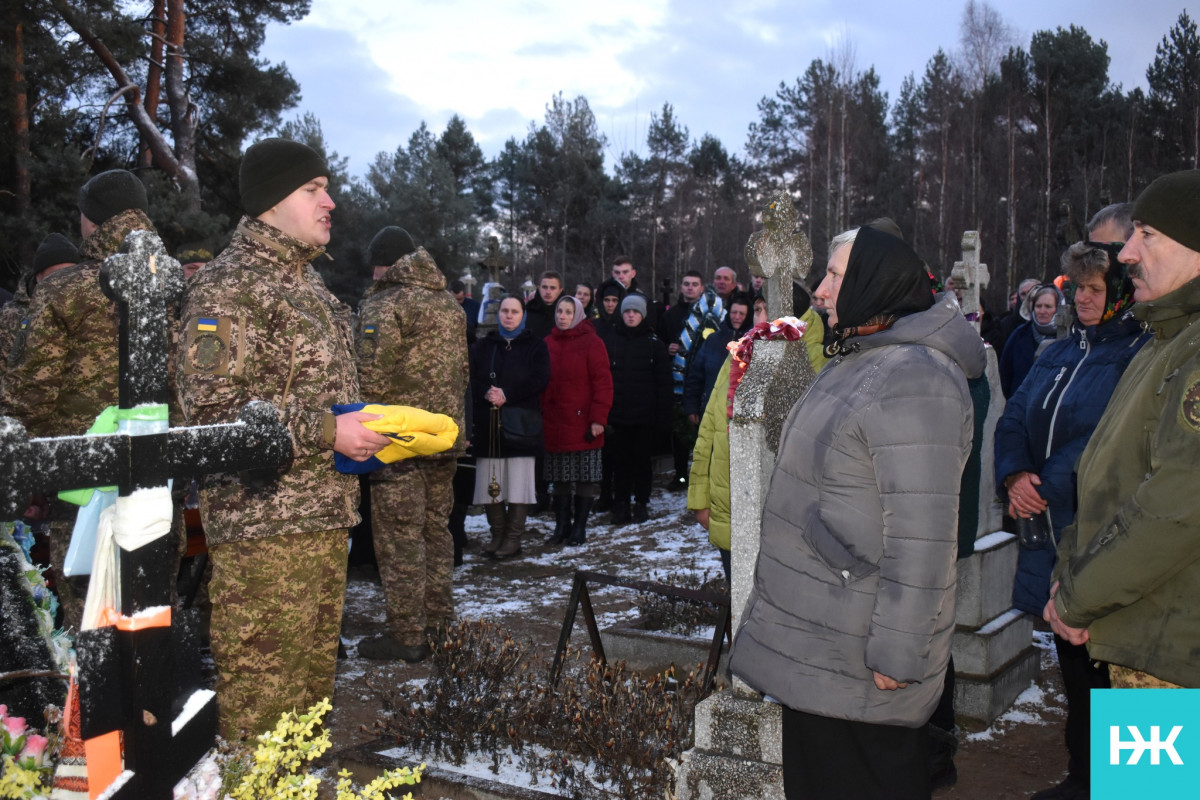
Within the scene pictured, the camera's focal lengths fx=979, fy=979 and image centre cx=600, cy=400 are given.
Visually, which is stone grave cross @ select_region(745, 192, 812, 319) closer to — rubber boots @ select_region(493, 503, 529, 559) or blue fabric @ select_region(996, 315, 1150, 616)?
blue fabric @ select_region(996, 315, 1150, 616)

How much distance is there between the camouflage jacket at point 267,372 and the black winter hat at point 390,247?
273 centimetres

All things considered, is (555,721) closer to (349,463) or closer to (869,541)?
(349,463)

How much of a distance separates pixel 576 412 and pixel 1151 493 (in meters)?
6.49

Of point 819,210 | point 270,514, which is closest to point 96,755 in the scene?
point 270,514

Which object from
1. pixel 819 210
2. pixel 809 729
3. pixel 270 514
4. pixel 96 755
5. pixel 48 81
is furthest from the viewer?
pixel 819 210

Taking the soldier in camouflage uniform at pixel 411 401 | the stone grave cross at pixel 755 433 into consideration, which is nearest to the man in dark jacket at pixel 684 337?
the soldier in camouflage uniform at pixel 411 401

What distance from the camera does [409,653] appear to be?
17.8 feet

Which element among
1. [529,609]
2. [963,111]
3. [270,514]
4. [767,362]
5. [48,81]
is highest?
[963,111]

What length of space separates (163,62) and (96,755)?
620 inches

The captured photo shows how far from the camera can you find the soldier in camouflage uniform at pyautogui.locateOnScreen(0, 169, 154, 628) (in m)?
4.23

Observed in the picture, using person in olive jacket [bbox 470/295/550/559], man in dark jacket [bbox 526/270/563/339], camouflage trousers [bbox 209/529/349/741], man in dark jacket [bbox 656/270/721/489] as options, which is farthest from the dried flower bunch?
man in dark jacket [bbox 526/270/563/339]

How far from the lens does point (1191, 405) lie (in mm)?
2326

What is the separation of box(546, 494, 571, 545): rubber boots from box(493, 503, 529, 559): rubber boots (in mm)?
503

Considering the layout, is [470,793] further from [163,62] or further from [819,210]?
[819,210]
